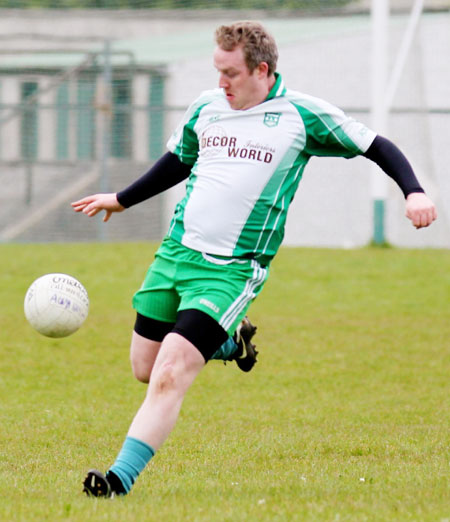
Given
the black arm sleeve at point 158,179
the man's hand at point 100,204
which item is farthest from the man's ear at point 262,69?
the man's hand at point 100,204

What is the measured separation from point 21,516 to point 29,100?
20261mm

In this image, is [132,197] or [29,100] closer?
[132,197]

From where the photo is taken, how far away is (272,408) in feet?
27.7

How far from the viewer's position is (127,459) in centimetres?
479

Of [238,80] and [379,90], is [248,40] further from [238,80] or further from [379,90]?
[379,90]

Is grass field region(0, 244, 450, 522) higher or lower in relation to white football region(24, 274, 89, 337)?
lower

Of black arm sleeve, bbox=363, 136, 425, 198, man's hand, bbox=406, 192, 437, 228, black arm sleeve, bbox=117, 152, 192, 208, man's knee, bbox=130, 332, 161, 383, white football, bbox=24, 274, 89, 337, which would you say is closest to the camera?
man's hand, bbox=406, 192, 437, 228

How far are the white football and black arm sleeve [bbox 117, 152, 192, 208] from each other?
2.20 feet

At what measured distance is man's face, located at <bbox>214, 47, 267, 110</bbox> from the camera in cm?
512

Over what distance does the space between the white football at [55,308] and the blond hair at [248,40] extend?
1.87m

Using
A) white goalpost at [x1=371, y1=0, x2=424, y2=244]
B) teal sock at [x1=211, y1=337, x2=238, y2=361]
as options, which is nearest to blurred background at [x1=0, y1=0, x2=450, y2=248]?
white goalpost at [x1=371, y1=0, x2=424, y2=244]

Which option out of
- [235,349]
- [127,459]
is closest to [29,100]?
[235,349]

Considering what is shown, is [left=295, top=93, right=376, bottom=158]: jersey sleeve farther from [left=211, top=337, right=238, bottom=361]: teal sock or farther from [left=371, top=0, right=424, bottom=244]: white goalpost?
[left=371, top=0, right=424, bottom=244]: white goalpost

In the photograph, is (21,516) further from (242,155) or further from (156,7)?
(156,7)
